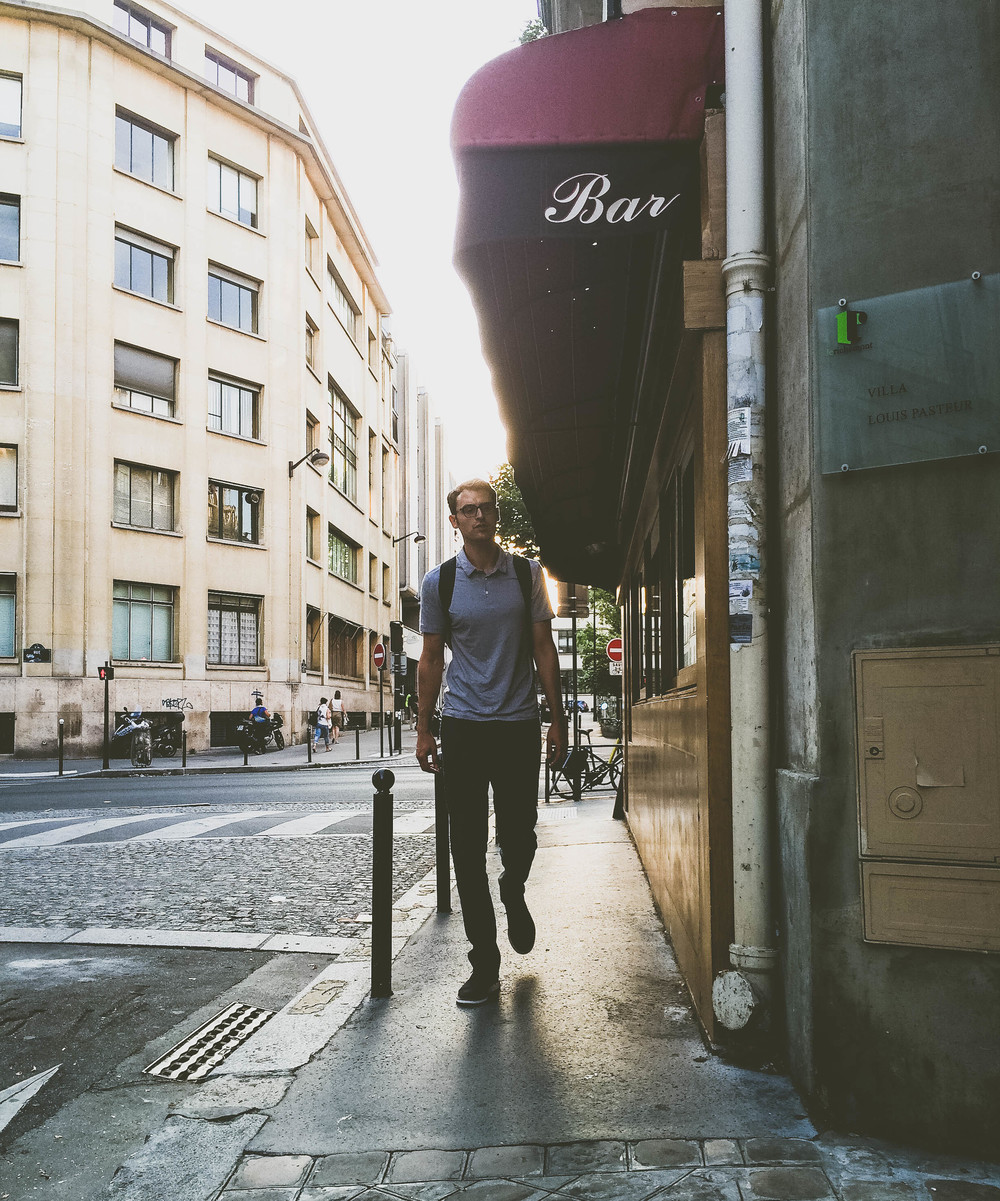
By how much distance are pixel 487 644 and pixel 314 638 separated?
110 ft

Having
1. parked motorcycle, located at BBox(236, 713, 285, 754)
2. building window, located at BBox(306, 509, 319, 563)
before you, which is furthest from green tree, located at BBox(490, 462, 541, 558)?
parked motorcycle, located at BBox(236, 713, 285, 754)

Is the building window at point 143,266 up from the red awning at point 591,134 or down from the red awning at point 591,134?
up

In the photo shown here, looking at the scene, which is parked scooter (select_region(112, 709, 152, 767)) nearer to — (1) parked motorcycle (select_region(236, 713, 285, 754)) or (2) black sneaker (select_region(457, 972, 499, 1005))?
(1) parked motorcycle (select_region(236, 713, 285, 754))

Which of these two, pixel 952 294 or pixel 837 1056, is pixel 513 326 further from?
pixel 837 1056

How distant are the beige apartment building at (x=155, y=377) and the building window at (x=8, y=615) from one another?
50 mm

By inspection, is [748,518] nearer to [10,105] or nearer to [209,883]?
[209,883]

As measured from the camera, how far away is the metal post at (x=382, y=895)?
173 inches

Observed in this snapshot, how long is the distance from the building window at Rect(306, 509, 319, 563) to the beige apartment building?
0.44 feet

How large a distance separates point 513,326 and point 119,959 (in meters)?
3.70

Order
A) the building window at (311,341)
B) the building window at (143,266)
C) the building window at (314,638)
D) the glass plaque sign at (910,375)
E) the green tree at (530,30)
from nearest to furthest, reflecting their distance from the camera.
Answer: the glass plaque sign at (910,375)
the green tree at (530,30)
the building window at (143,266)
the building window at (314,638)
the building window at (311,341)

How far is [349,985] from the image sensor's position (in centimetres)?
461

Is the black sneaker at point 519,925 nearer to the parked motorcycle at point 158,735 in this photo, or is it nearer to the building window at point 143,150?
the parked motorcycle at point 158,735

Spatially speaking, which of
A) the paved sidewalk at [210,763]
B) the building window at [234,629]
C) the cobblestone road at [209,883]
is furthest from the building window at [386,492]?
the cobblestone road at [209,883]

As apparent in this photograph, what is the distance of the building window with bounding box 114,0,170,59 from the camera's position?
30359mm
